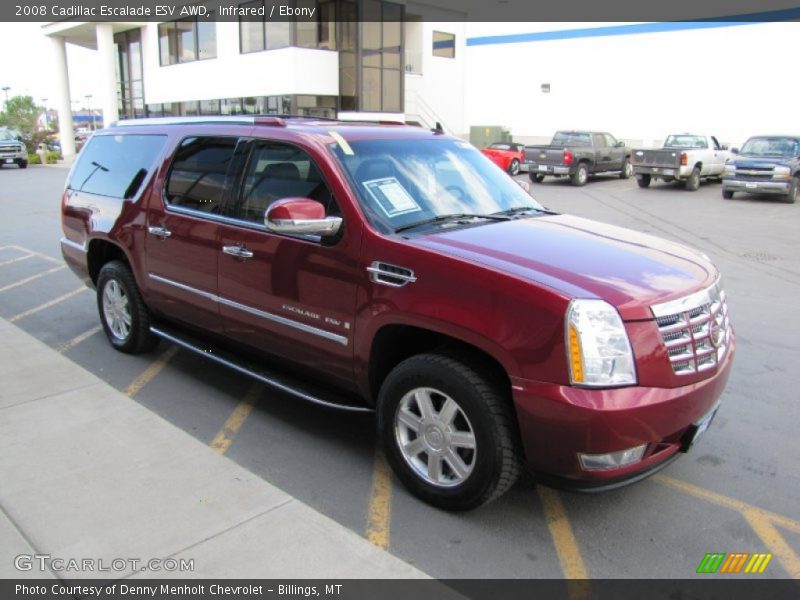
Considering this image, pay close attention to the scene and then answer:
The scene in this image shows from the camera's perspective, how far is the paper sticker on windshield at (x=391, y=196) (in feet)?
12.6

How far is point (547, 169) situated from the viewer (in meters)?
24.2

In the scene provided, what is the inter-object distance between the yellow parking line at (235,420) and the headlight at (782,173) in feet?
60.5

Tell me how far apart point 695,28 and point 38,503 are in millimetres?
35896

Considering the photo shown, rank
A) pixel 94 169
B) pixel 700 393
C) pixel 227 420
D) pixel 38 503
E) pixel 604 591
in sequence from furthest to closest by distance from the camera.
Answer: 1. pixel 94 169
2. pixel 227 420
3. pixel 38 503
4. pixel 700 393
5. pixel 604 591

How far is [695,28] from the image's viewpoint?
32.4m

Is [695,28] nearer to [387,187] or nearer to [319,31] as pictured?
[319,31]

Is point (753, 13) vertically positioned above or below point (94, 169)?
above

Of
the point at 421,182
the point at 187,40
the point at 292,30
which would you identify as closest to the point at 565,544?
the point at 421,182

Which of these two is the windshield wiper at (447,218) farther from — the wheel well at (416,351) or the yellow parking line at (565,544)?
the yellow parking line at (565,544)

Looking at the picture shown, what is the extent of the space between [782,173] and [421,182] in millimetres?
18396

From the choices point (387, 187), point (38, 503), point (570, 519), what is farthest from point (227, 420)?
point (570, 519)

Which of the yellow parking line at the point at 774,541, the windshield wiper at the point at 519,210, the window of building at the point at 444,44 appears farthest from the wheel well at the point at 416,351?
the window of building at the point at 444,44

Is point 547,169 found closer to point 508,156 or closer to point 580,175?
point 580,175

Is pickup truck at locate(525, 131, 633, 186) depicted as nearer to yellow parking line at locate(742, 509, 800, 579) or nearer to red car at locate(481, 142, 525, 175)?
red car at locate(481, 142, 525, 175)
